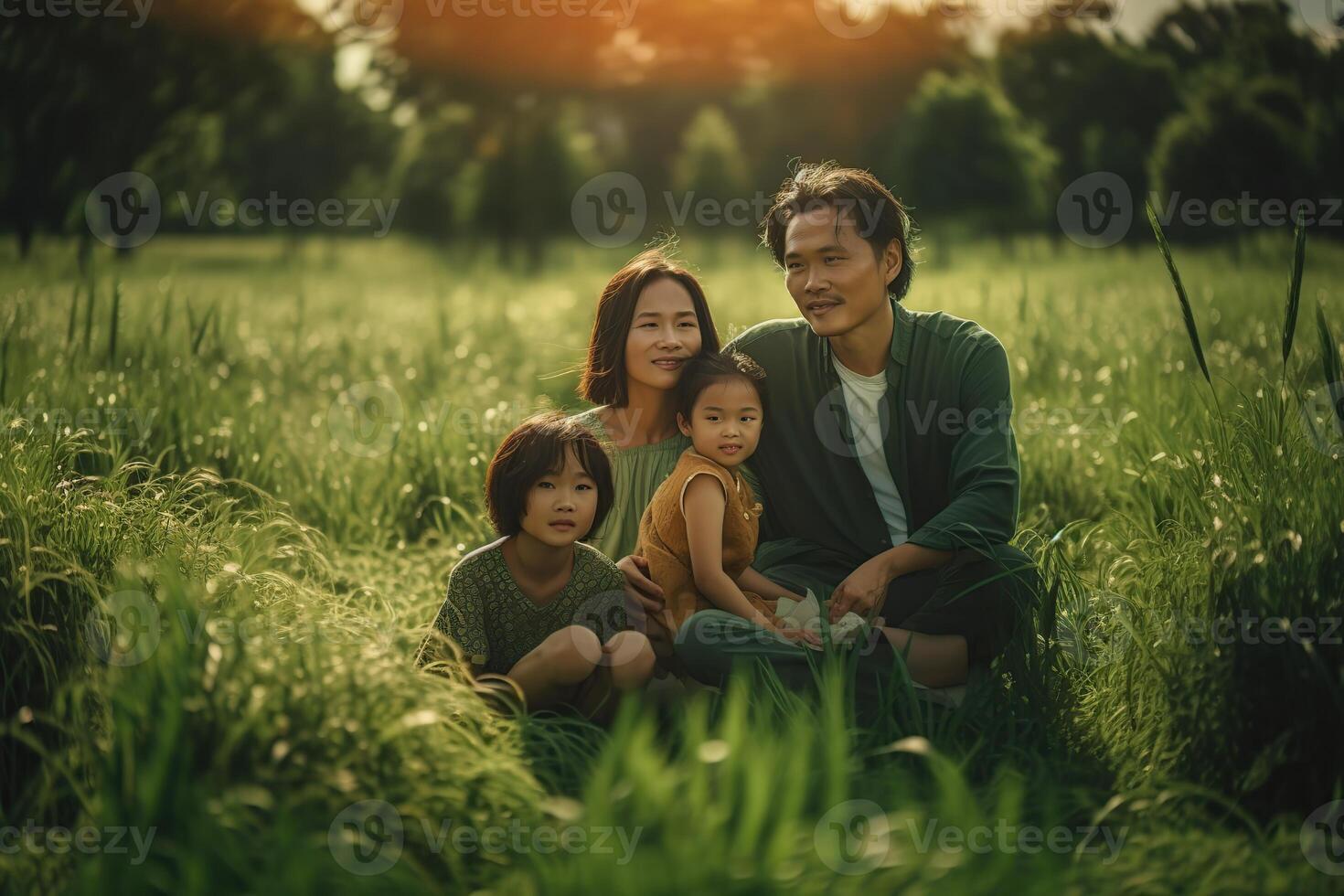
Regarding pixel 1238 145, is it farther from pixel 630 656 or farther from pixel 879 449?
pixel 630 656

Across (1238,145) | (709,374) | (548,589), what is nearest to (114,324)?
(548,589)

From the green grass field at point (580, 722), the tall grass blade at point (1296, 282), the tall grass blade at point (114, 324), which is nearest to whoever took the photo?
the green grass field at point (580, 722)

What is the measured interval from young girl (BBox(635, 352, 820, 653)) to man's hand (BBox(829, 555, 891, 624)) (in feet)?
0.48

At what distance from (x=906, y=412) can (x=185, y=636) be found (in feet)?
7.60

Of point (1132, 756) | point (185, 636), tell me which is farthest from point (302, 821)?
point (1132, 756)

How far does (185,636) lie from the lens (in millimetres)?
2391

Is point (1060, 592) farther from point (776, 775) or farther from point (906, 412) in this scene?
point (776, 775)

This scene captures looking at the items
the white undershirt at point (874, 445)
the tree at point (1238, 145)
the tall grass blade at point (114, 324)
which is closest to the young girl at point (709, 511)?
the white undershirt at point (874, 445)

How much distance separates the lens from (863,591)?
323 centimetres

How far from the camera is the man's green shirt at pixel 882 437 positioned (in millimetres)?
3486

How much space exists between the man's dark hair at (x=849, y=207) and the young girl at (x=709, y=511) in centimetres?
65

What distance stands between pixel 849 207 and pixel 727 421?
888mm

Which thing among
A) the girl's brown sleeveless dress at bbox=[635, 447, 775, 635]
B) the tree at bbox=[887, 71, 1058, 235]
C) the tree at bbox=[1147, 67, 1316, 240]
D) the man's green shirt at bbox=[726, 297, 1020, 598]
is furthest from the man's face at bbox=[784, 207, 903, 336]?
the tree at bbox=[887, 71, 1058, 235]

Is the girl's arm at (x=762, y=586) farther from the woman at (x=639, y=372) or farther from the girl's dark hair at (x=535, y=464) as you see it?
the girl's dark hair at (x=535, y=464)
